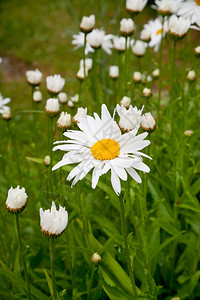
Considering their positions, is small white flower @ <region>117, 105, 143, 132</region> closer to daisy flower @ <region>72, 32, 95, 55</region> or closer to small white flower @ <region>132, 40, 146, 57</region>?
small white flower @ <region>132, 40, 146, 57</region>

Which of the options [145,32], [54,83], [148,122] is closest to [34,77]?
[54,83]

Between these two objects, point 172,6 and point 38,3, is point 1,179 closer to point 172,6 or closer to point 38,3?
point 172,6

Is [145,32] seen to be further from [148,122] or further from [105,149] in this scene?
[105,149]

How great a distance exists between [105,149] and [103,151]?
0.01 m

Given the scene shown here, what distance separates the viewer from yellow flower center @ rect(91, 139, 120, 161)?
1068mm

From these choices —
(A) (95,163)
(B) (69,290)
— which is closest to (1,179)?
(B) (69,290)

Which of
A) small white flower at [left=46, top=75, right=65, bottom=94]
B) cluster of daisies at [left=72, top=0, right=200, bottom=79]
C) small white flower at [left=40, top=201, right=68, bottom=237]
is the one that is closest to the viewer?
Result: small white flower at [left=40, top=201, right=68, bottom=237]

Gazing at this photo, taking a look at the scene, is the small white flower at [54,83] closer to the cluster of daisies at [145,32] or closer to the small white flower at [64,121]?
the cluster of daisies at [145,32]

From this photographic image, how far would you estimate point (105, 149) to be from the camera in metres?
1.09

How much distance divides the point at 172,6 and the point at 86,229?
954 mm

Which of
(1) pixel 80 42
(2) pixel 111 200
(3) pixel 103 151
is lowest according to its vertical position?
(2) pixel 111 200

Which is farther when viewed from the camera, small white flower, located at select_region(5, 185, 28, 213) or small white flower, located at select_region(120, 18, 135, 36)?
small white flower, located at select_region(120, 18, 135, 36)

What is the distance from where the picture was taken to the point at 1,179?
1961 millimetres

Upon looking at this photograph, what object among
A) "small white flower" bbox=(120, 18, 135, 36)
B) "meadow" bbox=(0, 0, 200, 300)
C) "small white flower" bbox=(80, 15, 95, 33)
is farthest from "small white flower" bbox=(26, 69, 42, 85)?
"small white flower" bbox=(120, 18, 135, 36)
